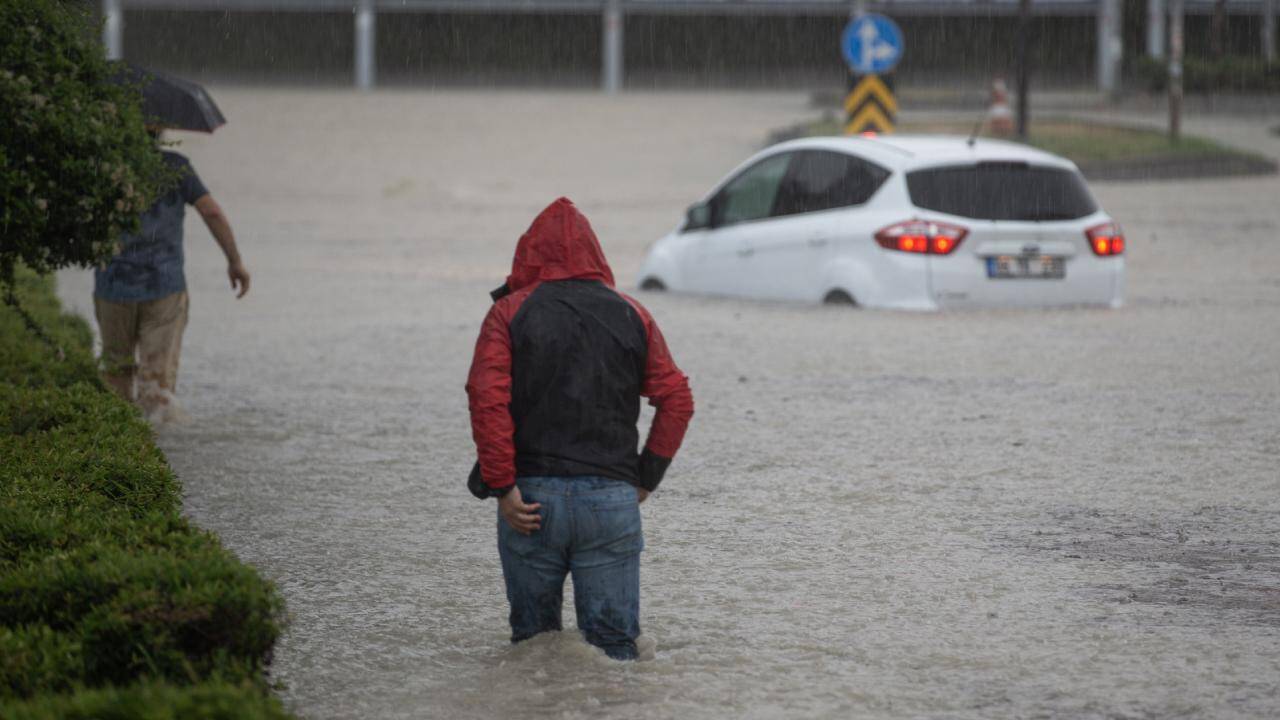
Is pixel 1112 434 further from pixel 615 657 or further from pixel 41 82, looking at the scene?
pixel 41 82

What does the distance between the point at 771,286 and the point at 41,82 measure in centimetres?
821

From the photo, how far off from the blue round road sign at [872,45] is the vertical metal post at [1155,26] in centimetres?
3666

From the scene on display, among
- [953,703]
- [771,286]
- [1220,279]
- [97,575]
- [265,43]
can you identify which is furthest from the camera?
[265,43]

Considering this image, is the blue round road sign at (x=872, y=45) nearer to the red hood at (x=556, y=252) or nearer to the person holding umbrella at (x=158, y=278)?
the person holding umbrella at (x=158, y=278)

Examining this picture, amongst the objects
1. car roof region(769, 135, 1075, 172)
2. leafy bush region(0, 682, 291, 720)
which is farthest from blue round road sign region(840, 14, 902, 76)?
leafy bush region(0, 682, 291, 720)

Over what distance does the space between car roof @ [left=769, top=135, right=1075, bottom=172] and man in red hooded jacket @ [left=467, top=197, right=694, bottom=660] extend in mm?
8676

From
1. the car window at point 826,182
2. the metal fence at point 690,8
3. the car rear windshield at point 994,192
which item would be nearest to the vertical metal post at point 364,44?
the metal fence at point 690,8

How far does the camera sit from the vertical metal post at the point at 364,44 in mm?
53688

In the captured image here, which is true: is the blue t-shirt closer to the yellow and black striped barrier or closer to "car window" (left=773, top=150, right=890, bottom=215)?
"car window" (left=773, top=150, right=890, bottom=215)

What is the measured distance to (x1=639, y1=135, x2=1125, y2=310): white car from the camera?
1300 centimetres

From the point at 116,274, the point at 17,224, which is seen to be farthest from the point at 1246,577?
the point at 116,274

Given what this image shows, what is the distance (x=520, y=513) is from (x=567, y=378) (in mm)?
396

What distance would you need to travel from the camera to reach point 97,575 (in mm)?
4094

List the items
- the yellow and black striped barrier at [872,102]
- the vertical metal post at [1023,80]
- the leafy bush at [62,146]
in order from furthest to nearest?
the vertical metal post at [1023,80] → the yellow and black striped barrier at [872,102] → the leafy bush at [62,146]
